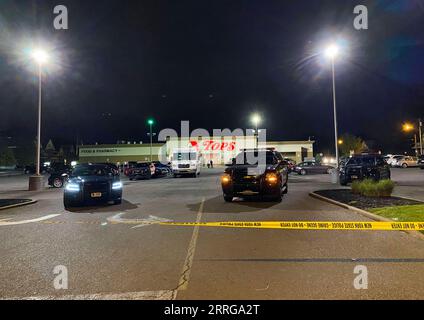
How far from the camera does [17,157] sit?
78750 mm

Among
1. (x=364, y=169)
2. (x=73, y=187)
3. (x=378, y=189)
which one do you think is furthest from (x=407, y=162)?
(x=73, y=187)

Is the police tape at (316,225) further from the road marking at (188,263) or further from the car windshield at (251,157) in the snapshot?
the car windshield at (251,157)

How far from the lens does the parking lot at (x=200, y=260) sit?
4.37m

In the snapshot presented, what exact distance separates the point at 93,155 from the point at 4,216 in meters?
61.1

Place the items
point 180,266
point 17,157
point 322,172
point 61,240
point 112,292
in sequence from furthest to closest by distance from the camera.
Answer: point 17,157, point 322,172, point 61,240, point 180,266, point 112,292

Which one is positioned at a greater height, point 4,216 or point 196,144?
point 196,144

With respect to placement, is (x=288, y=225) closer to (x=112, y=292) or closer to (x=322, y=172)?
(x=112, y=292)

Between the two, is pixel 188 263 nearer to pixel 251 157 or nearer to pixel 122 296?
pixel 122 296

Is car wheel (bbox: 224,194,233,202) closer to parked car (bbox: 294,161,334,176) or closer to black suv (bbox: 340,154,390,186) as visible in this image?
black suv (bbox: 340,154,390,186)

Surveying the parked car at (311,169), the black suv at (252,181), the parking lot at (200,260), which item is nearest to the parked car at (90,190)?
the parking lot at (200,260)

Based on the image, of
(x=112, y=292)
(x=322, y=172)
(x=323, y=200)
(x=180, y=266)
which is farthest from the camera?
(x=322, y=172)

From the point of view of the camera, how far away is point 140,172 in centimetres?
3088

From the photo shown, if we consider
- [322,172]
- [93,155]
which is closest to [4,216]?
[322,172]

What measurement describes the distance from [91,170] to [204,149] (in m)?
51.4
